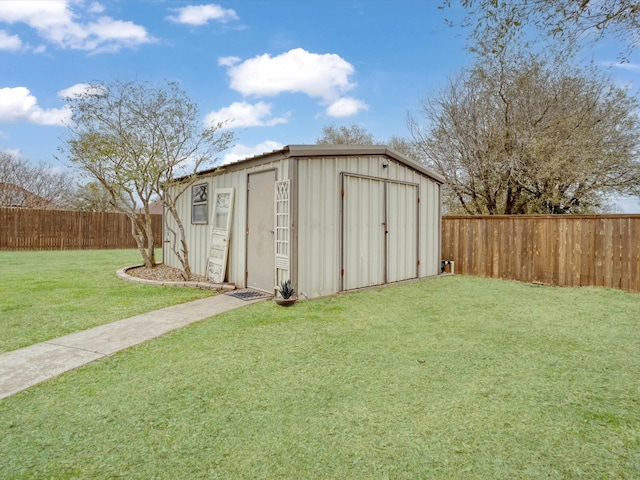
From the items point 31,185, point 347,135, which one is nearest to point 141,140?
point 347,135

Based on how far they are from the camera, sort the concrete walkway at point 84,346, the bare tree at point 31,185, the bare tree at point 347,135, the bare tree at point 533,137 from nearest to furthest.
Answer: the concrete walkway at point 84,346, the bare tree at point 533,137, the bare tree at point 31,185, the bare tree at point 347,135

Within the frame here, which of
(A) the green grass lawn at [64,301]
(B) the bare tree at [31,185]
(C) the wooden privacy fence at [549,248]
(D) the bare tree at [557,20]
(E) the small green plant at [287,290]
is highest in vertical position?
(B) the bare tree at [31,185]

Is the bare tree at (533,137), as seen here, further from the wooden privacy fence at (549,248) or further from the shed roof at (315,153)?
the shed roof at (315,153)

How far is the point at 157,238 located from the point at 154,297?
14.2m

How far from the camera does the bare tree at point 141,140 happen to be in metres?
6.91

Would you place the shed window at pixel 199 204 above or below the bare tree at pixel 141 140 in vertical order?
below

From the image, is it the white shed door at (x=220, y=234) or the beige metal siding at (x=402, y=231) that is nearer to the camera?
the white shed door at (x=220, y=234)

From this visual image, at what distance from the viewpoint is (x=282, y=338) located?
372cm

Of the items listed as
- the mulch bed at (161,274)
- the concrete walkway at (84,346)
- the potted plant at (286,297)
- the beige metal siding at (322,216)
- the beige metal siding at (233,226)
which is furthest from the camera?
the mulch bed at (161,274)

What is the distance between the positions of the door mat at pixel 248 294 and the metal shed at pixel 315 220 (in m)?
0.13

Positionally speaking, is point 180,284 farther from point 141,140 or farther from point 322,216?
point 141,140

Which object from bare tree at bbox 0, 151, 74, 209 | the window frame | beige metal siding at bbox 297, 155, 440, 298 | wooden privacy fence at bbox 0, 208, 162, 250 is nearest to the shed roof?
beige metal siding at bbox 297, 155, 440, 298

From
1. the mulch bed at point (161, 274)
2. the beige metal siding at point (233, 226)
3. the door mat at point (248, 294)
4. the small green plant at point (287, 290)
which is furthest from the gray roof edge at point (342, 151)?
the mulch bed at point (161, 274)

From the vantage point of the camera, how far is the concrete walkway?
111 inches
